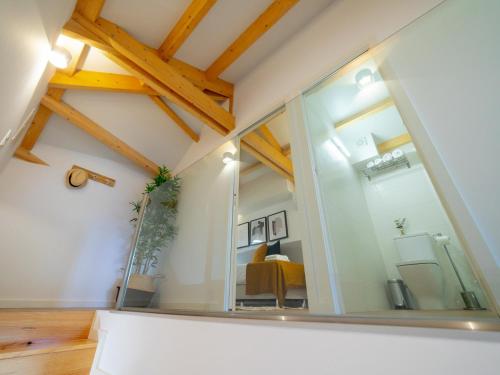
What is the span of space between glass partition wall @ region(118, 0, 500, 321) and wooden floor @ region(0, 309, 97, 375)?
0.42 metres

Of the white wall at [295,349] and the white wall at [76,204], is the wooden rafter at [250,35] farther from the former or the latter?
the white wall at [295,349]

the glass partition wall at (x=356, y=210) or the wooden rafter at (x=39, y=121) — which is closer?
the glass partition wall at (x=356, y=210)

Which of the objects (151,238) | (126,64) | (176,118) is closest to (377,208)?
(151,238)

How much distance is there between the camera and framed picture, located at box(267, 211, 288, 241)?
4.05 metres

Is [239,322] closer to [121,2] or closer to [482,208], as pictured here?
[482,208]

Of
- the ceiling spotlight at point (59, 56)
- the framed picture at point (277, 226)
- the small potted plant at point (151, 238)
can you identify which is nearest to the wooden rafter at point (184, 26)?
the ceiling spotlight at point (59, 56)

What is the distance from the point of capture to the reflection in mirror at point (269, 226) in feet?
9.00

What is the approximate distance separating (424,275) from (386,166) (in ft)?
4.49

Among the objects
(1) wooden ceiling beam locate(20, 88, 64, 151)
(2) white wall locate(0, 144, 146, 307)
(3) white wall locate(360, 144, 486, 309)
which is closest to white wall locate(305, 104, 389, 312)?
(3) white wall locate(360, 144, 486, 309)

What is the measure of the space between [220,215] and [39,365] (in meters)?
1.46

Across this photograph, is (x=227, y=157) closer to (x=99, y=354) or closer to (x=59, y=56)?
(x=59, y=56)

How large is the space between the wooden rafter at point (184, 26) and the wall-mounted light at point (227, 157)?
4.24ft

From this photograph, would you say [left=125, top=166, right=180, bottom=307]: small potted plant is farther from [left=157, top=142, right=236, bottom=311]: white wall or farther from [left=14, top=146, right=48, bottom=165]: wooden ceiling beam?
[left=14, top=146, right=48, bottom=165]: wooden ceiling beam

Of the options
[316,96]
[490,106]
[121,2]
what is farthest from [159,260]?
[490,106]
